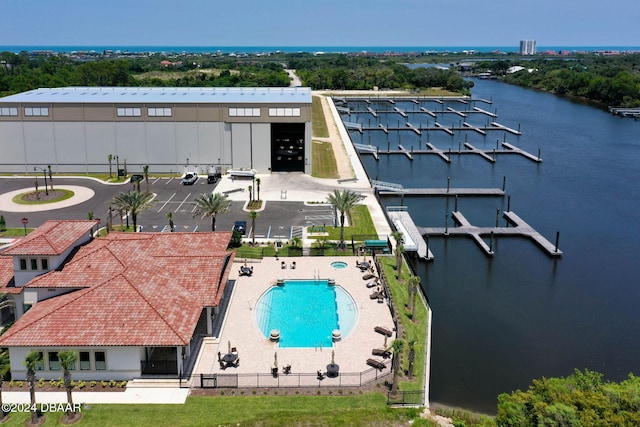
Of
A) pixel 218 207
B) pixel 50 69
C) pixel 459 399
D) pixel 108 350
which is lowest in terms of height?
pixel 459 399

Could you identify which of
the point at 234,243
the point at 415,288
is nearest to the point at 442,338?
the point at 415,288

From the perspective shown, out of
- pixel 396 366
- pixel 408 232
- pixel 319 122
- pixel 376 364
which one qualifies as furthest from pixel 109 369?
pixel 319 122

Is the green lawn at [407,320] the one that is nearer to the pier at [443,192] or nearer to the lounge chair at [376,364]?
the lounge chair at [376,364]

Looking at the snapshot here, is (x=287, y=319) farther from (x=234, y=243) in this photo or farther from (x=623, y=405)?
(x=623, y=405)

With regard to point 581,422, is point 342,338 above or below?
below

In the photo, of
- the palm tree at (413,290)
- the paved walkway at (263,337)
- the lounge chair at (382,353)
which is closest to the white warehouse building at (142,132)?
the paved walkway at (263,337)

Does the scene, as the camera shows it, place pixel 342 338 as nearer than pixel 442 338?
Yes

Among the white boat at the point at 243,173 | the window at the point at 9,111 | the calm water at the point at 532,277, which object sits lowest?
the calm water at the point at 532,277
